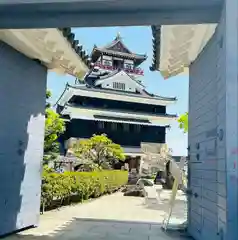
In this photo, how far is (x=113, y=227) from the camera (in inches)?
282

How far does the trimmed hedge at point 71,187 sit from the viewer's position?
954 centimetres

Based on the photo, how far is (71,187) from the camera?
11758 millimetres

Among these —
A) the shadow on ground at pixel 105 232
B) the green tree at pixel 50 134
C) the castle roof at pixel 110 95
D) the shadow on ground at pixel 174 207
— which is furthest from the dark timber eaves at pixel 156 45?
the castle roof at pixel 110 95

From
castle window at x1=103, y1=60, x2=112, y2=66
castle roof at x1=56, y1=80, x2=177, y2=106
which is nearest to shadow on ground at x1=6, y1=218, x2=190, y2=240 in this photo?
castle roof at x1=56, y1=80, x2=177, y2=106

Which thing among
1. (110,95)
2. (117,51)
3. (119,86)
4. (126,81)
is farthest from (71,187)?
(117,51)

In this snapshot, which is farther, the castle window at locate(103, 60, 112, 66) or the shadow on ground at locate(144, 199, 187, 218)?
the castle window at locate(103, 60, 112, 66)

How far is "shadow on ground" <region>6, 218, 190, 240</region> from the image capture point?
5.95 meters

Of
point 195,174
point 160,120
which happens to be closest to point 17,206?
point 195,174

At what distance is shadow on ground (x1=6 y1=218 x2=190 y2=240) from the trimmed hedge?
1.91 meters

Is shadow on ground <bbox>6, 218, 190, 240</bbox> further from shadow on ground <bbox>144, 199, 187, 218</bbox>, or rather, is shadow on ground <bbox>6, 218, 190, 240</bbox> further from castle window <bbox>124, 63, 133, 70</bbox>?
castle window <bbox>124, 63, 133, 70</bbox>

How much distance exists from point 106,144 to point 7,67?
1844 centimetres

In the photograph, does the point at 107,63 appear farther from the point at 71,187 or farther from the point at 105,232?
the point at 105,232

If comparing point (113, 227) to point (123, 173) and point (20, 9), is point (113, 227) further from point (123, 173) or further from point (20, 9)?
point (123, 173)

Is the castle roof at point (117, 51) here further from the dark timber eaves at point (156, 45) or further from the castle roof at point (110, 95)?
the dark timber eaves at point (156, 45)
